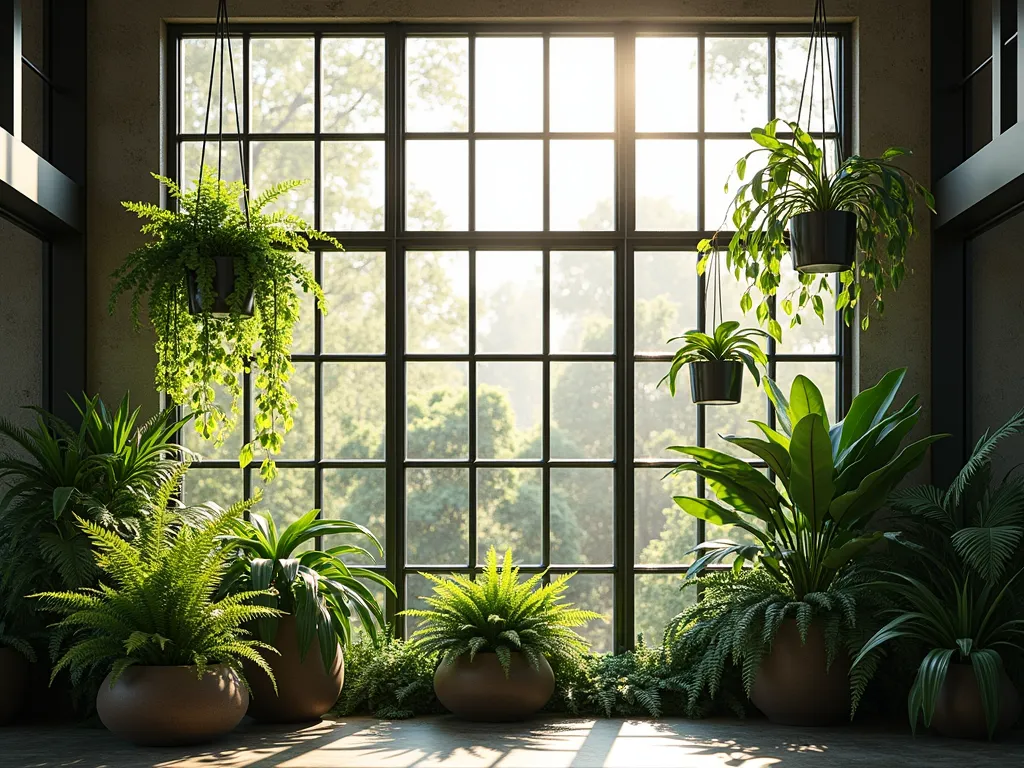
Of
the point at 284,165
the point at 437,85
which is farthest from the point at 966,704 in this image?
the point at 284,165

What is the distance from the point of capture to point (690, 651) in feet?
14.5

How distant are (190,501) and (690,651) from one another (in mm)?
2360

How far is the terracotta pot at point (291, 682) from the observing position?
4.09m

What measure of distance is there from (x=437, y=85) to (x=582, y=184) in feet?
2.73

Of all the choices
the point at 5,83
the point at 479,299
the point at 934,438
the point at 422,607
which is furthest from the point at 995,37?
the point at 5,83

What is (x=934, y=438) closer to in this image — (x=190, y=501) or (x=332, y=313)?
(x=332, y=313)

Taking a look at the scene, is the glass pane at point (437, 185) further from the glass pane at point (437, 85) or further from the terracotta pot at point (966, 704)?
the terracotta pot at point (966, 704)

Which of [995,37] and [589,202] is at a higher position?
[995,37]

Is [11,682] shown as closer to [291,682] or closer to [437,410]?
[291,682]

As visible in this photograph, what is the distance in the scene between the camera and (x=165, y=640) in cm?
365

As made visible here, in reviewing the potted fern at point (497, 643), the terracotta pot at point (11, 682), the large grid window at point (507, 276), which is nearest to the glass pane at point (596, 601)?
the large grid window at point (507, 276)

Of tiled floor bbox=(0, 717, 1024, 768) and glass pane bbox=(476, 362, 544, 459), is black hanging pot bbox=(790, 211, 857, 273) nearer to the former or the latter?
glass pane bbox=(476, 362, 544, 459)

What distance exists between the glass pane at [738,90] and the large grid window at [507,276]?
11mm

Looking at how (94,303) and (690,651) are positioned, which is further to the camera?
(94,303)
